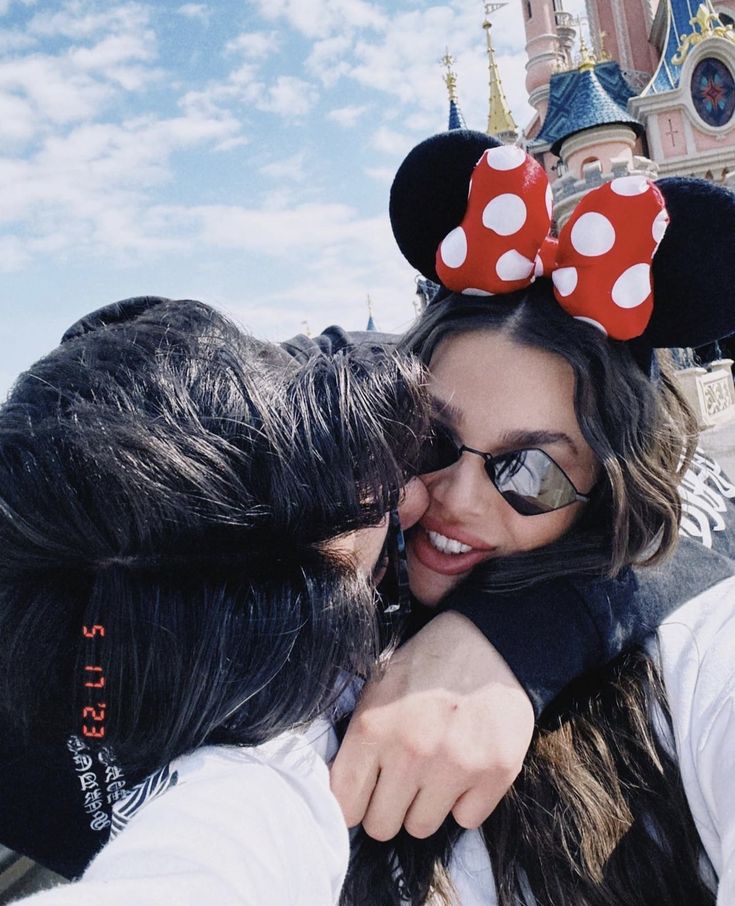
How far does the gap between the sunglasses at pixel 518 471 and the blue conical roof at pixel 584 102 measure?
1712cm

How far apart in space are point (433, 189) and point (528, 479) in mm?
788

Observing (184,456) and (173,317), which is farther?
(173,317)

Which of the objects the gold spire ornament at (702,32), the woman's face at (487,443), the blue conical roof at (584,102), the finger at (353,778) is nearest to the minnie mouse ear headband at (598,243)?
the woman's face at (487,443)

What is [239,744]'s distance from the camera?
0.96 meters

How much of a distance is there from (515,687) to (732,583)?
2.19 feet

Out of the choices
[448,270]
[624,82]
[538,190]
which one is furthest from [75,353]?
[624,82]

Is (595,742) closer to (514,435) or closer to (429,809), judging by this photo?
(429,809)

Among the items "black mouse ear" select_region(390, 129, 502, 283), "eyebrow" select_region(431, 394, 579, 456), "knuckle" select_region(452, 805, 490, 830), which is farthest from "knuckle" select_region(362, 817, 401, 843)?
"black mouse ear" select_region(390, 129, 502, 283)

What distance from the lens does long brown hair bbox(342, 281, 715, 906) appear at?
1.19m

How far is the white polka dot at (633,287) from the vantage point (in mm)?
1528

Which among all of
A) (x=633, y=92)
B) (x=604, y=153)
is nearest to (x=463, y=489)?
(x=604, y=153)

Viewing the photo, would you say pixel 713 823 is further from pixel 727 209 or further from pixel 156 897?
pixel 727 209

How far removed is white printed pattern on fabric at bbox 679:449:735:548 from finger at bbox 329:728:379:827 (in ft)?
3.45

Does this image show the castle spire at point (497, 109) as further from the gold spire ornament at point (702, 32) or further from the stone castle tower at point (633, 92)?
the gold spire ornament at point (702, 32)
